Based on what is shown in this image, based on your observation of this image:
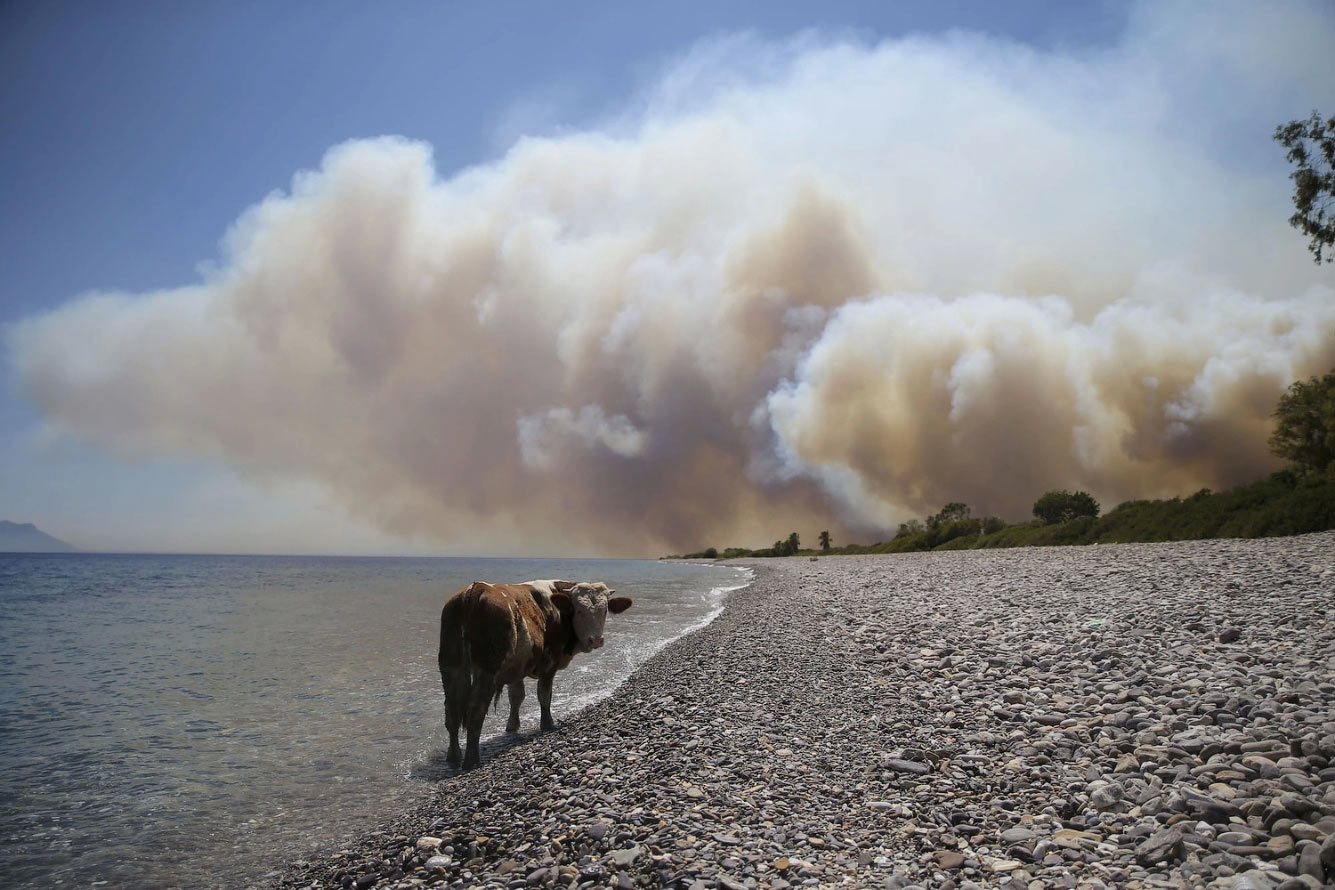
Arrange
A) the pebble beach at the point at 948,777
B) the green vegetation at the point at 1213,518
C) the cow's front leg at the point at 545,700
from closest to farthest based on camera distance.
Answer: the pebble beach at the point at 948,777 < the cow's front leg at the point at 545,700 < the green vegetation at the point at 1213,518

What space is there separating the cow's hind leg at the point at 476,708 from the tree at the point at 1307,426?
53660 mm

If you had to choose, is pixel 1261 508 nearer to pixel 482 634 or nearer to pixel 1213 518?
pixel 1213 518

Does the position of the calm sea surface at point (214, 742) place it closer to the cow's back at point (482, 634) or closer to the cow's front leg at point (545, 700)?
the cow's front leg at point (545, 700)

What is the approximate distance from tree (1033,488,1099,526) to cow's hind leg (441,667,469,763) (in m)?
76.4

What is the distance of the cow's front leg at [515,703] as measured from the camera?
36.6 ft

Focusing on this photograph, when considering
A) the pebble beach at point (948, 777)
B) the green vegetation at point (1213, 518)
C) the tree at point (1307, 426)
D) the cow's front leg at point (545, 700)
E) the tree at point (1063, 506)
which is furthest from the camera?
the tree at point (1063, 506)

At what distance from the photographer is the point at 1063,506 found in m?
74.1

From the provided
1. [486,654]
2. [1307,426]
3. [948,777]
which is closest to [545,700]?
[486,654]

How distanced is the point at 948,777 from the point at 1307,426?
58.5m

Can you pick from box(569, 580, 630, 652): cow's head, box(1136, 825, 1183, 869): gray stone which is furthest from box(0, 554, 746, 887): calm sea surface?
box(1136, 825, 1183, 869): gray stone

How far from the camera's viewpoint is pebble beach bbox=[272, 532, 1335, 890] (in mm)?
4938

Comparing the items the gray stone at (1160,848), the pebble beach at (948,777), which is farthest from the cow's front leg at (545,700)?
the gray stone at (1160,848)

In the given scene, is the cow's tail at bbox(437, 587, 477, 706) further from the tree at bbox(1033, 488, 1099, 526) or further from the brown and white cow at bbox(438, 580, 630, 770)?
the tree at bbox(1033, 488, 1099, 526)

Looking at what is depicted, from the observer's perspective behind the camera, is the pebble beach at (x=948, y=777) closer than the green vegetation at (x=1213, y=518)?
Yes
